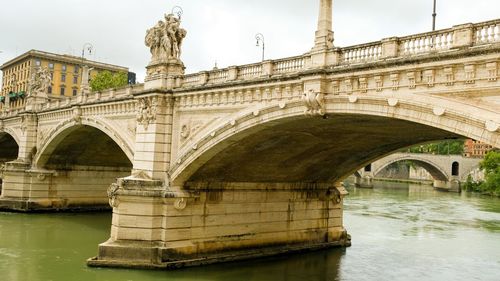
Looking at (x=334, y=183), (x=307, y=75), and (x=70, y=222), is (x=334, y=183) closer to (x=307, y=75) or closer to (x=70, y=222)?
(x=307, y=75)

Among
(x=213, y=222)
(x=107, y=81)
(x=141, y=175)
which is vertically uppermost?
(x=107, y=81)

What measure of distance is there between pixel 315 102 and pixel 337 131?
12.9ft

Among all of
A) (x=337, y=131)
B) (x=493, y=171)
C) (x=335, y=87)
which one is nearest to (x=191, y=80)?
(x=337, y=131)

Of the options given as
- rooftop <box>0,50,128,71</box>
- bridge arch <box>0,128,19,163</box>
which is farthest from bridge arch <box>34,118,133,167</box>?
rooftop <box>0,50,128,71</box>

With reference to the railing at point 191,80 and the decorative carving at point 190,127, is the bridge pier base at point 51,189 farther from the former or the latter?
the decorative carving at point 190,127

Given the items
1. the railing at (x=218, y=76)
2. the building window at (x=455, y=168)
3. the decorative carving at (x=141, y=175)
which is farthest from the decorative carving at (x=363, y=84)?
the building window at (x=455, y=168)

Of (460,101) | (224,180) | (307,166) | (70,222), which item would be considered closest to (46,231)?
(70,222)

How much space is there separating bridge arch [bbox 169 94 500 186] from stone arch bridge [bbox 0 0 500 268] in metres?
0.04

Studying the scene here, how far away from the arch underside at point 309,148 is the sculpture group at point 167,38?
4835mm

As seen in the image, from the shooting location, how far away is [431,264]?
22.8 m

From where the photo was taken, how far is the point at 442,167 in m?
80.6

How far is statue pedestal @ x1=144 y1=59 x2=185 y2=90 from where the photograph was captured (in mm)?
21406

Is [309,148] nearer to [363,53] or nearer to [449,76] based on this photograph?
[363,53]

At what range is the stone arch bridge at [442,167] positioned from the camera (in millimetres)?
78250
